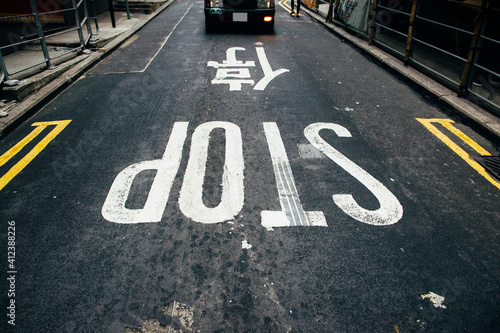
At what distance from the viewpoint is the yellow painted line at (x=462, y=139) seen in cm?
363

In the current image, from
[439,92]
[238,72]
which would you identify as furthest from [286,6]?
[439,92]

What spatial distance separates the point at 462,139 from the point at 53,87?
6.61 m

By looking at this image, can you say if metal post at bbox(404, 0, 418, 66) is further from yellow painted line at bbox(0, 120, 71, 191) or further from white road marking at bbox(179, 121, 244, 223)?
yellow painted line at bbox(0, 120, 71, 191)

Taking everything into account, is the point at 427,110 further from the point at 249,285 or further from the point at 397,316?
the point at 249,285

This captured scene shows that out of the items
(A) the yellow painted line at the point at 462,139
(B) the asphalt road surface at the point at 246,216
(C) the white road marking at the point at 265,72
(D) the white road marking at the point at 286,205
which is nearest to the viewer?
(B) the asphalt road surface at the point at 246,216

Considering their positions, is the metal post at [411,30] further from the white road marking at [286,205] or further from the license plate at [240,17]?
the license plate at [240,17]

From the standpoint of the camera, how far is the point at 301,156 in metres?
3.82

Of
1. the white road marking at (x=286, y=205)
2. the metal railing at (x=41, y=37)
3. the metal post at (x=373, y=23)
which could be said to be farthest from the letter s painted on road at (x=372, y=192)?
the metal post at (x=373, y=23)

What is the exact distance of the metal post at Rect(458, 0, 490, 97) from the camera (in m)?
4.74

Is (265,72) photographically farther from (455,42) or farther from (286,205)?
(455,42)

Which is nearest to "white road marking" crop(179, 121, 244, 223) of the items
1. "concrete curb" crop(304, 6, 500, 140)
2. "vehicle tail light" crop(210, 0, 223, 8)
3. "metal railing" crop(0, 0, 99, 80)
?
"concrete curb" crop(304, 6, 500, 140)

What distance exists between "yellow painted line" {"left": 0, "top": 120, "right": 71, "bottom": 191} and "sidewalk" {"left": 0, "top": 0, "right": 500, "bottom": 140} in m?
0.42

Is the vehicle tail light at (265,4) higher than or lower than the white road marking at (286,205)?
higher

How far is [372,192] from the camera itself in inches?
127
